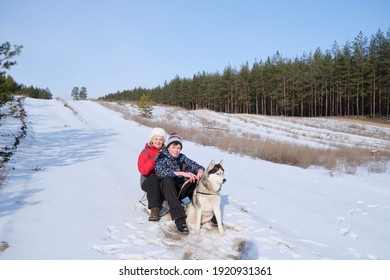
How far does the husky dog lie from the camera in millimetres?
4070

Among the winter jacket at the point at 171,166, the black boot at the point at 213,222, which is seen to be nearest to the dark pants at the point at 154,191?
the winter jacket at the point at 171,166

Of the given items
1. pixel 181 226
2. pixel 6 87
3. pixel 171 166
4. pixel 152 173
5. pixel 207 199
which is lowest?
pixel 181 226

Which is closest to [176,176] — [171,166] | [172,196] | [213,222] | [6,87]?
[171,166]

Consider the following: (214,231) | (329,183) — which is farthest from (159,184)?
(329,183)

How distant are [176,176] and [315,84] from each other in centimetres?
5204

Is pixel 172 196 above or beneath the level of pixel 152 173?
beneath

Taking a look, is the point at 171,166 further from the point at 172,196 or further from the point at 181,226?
the point at 181,226

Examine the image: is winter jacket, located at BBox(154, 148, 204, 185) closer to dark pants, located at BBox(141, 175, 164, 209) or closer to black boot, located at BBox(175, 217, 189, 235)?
dark pants, located at BBox(141, 175, 164, 209)

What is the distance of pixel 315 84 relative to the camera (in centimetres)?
5097

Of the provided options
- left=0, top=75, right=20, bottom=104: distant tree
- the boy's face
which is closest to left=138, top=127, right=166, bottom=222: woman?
the boy's face

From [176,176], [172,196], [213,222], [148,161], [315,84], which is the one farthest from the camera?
[315,84]

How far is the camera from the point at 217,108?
2904 inches

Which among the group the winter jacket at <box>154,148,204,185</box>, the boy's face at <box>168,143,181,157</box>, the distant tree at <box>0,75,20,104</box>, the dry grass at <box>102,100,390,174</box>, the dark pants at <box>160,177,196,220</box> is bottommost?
the dry grass at <box>102,100,390,174</box>

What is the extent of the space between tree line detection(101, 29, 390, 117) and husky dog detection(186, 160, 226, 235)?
4429 cm
